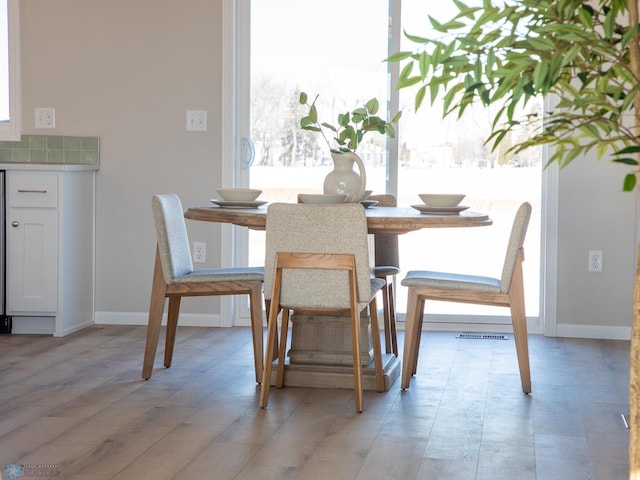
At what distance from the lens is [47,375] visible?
12.1 ft

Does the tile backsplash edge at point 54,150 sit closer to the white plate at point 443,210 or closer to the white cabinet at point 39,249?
the white cabinet at point 39,249

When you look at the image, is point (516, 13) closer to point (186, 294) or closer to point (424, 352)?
point (186, 294)

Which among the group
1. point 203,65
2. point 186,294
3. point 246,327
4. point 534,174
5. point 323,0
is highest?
point 323,0

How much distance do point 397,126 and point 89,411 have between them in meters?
2.43

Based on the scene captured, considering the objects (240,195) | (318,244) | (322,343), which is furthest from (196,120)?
(318,244)

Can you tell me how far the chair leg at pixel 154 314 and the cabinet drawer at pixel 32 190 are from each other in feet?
3.92

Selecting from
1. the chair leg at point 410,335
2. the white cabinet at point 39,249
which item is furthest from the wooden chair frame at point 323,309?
the white cabinet at point 39,249

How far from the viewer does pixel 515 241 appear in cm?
328

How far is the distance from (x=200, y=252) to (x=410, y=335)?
1.80m

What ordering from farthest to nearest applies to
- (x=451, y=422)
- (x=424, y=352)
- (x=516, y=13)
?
(x=424, y=352) < (x=451, y=422) < (x=516, y=13)

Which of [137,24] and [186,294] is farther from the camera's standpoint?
[137,24]

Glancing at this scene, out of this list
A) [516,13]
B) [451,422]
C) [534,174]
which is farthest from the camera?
[534,174]

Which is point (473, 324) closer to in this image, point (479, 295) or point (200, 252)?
point (479, 295)

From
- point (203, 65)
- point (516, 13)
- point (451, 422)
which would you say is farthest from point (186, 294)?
point (516, 13)
